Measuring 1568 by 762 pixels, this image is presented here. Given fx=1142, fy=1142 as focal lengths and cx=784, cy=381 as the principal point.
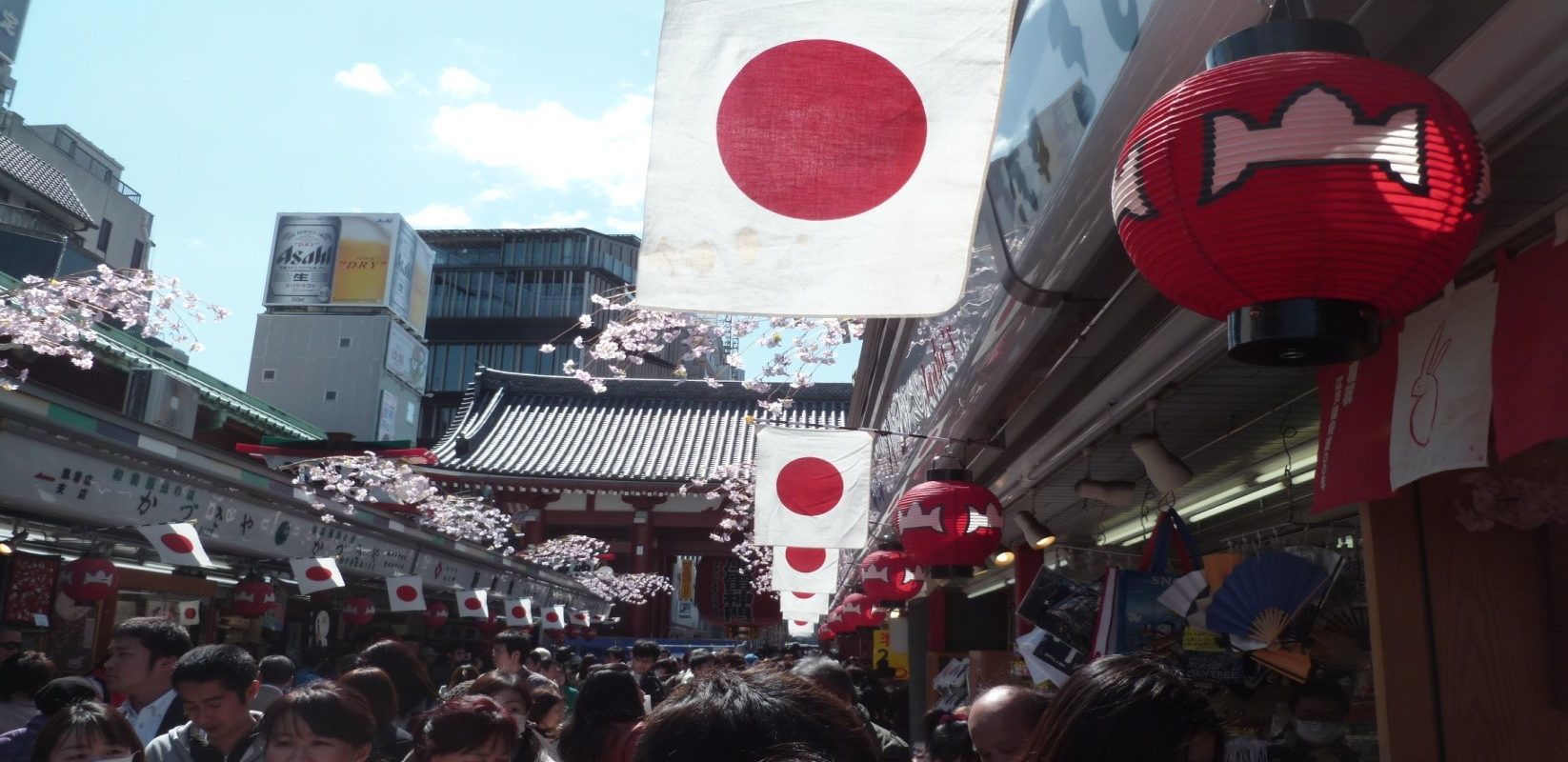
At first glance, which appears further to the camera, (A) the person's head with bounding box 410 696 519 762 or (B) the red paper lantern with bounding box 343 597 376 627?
(B) the red paper lantern with bounding box 343 597 376 627

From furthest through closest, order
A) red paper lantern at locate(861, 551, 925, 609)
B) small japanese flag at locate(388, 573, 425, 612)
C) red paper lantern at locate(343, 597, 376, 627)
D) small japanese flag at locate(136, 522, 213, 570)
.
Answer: red paper lantern at locate(343, 597, 376, 627)
small japanese flag at locate(388, 573, 425, 612)
red paper lantern at locate(861, 551, 925, 609)
small japanese flag at locate(136, 522, 213, 570)

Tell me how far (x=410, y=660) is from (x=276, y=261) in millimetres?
45042

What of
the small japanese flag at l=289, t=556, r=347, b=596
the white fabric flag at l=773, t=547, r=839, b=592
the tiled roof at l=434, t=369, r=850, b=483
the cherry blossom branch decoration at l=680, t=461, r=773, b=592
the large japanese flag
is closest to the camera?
the large japanese flag

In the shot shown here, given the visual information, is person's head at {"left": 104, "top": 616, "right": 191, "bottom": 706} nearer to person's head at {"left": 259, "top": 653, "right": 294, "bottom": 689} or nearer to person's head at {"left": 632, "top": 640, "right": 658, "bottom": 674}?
person's head at {"left": 259, "top": 653, "right": 294, "bottom": 689}

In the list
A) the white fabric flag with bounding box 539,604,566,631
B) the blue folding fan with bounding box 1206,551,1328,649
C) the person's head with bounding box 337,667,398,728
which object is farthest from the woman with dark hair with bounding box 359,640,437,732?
the white fabric flag with bounding box 539,604,566,631

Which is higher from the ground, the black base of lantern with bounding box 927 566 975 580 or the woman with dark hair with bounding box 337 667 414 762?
the black base of lantern with bounding box 927 566 975 580

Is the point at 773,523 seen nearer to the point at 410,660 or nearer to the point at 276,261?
the point at 410,660

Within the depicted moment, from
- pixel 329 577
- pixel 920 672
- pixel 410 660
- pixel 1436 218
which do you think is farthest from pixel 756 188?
pixel 920 672

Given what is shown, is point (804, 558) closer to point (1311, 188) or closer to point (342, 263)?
point (1311, 188)

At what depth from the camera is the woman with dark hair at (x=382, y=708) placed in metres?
5.14

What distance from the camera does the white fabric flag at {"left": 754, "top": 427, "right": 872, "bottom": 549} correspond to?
29.0ft

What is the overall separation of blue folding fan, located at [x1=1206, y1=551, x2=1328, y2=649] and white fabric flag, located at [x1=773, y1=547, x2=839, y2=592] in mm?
6826

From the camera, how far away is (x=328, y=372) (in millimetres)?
44219

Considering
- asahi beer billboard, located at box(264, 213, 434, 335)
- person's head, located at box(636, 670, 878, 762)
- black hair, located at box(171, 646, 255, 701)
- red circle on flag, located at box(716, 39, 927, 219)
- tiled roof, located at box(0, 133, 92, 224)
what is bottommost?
black hair, located at box(171, 646, 255, 701)
